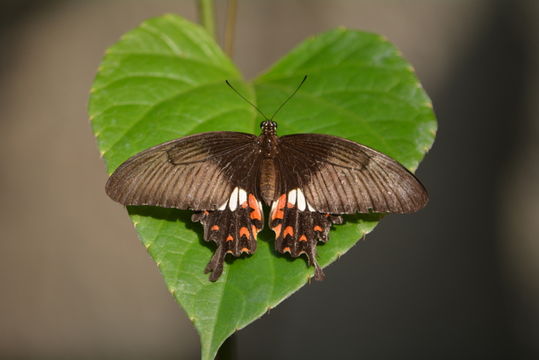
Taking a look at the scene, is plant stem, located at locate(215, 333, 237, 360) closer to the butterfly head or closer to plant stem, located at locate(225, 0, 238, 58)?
the butterfly head

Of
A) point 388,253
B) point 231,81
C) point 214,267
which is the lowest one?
point 388,253

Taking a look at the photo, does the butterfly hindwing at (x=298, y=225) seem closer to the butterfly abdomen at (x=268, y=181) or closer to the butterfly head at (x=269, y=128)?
the butterfly abdomen at (x=268, y=181)

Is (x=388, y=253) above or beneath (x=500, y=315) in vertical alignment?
above

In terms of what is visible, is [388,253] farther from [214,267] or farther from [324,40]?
[214,267]

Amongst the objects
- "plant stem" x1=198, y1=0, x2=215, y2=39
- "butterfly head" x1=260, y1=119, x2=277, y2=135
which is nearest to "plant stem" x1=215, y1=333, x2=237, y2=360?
"butterfly head" x1=260, y1=119, x2=277, y2=135

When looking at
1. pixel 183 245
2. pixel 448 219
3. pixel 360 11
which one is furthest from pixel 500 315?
pixel 183 245

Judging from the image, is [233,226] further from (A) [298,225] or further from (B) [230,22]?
(B) [230,22]

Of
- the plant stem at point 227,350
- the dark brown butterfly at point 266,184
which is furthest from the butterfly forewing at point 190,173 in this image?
the plant stem at point 227,350
